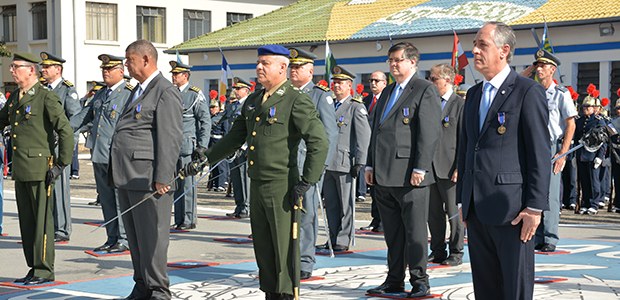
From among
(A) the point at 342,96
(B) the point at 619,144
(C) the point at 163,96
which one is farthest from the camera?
(B) the point at 619,144

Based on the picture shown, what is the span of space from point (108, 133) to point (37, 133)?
2.31 m

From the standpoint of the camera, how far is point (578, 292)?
8898mm

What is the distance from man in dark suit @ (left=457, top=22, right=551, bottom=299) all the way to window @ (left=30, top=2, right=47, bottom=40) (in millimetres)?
41979

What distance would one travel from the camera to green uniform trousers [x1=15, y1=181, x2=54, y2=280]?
9.34 m

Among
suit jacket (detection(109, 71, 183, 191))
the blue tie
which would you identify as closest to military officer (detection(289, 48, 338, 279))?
the blue tie

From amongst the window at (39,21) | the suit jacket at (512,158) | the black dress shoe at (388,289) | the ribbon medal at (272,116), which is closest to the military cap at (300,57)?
the ribbon medal at (272,116)

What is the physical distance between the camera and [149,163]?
A: 838 centimetres

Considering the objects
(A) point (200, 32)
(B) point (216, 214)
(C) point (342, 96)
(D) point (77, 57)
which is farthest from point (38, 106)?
(A) point (200, 32)

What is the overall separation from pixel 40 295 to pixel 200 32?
41261 millimetres

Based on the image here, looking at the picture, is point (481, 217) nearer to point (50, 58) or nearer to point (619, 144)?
point (50, 58)

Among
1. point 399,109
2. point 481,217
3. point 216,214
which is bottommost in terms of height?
point 216,214

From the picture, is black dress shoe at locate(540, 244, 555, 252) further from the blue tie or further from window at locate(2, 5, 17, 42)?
window at locate(2, 5, 17, 42)

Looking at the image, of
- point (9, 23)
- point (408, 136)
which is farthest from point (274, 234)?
point (9, 23)

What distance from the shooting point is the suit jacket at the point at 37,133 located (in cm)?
949
